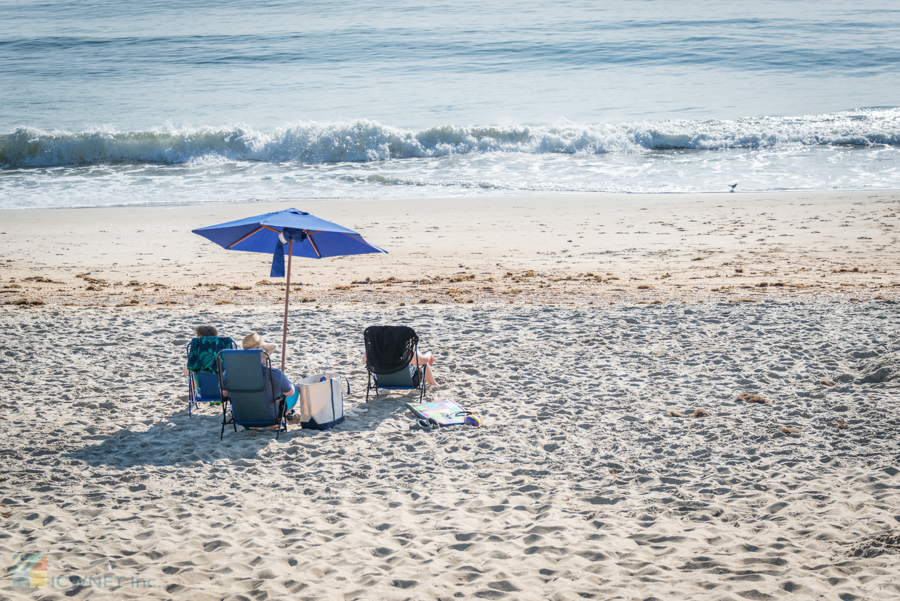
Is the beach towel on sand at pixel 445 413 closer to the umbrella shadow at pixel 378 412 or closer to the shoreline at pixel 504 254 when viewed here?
the umbrella shadow at pixel 378 412

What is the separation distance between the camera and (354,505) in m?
4.68

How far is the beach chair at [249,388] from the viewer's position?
5734mm

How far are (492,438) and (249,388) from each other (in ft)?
6.81

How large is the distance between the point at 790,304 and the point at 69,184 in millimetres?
19155

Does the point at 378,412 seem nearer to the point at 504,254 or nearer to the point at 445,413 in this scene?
the point at 445,413

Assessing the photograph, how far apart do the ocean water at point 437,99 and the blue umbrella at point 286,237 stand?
1138cm

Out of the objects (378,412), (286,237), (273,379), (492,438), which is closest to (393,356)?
(378,412)

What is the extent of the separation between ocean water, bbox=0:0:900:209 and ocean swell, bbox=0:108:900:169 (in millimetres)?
69

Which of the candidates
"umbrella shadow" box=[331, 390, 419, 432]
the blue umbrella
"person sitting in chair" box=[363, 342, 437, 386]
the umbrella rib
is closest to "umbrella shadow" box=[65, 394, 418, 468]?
"umbrella shadow" box=[331, 390, 419, 432]

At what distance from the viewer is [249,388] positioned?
5777 mm

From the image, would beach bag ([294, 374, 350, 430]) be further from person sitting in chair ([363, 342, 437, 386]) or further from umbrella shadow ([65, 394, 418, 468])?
person sitting in chair ([363, 342, 437, 386])

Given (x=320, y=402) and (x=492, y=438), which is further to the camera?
(x=320, y=402)

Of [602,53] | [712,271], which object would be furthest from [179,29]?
[712,271]

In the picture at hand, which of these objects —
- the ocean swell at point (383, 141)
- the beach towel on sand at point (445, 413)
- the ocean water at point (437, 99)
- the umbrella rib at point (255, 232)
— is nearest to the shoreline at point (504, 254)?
the ocean water at point (437, 99)
